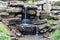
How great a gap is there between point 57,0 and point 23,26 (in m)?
4.53

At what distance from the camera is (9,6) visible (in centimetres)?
1383

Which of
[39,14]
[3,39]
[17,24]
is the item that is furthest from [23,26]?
[3,39]

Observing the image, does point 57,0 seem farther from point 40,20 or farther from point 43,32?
point 43,32

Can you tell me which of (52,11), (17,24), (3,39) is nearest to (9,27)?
(17,24)

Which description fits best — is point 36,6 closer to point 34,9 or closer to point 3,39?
point 34,9

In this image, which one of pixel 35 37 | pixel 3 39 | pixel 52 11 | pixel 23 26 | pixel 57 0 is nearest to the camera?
pixel 3 39

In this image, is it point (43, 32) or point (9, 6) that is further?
point (9, 6)

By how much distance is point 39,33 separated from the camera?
12.3m

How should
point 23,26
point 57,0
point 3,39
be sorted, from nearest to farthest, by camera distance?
1. point 3,39
2. point 23,26
3. point 57,0

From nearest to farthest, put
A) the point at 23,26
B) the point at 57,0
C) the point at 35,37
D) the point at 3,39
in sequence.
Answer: the point at 3,39 → the point at 35,37 → the point at 23,26 → the point at 57,0

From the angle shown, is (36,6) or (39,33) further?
(36,6)

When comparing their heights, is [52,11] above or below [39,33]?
above

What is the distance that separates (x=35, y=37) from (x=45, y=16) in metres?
2.08

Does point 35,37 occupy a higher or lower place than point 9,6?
lower
